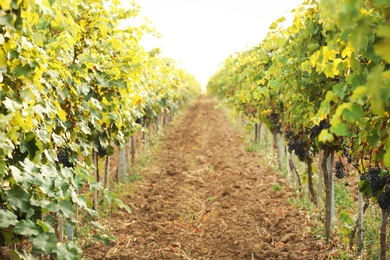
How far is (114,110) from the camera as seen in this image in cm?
542

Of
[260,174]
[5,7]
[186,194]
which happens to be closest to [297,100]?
[5,7]

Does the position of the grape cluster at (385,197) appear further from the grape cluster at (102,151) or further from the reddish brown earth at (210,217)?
the grape cluster at (102,151)

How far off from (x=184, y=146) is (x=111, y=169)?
3.19 m

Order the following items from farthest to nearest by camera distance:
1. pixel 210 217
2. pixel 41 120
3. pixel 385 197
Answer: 1. pixel 210 217
2. pixel 385 197
3. pixel 41 120

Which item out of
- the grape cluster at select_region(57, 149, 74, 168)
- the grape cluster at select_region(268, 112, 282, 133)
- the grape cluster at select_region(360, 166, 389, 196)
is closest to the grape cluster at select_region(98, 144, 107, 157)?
the grape cluster at select_region(57, 149, 74, 168)

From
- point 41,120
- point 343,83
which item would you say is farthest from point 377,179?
point 41,120

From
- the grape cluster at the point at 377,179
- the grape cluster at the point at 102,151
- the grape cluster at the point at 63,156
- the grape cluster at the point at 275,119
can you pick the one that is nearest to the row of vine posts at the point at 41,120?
the grape cluster at the point at 63,156

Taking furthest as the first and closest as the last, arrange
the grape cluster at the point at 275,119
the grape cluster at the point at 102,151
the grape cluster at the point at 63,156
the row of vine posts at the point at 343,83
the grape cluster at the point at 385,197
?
the grape cluster at the point at 275,119 → the grape cluster at the point at 102,151 → the grape cluster at the point at 63,156 → the grape cluster at the point at 385,197 → the row of vine posts at the point at 343,83

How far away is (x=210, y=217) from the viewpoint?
6641 millimetres

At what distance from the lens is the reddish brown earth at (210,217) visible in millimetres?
5266

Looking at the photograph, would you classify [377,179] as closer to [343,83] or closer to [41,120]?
[343,83]

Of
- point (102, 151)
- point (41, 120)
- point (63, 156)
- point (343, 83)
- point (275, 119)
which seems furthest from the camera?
point (275, 119)

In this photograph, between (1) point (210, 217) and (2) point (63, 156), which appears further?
(1) point (210, 217)

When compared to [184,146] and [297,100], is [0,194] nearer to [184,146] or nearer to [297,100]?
[297,100]
